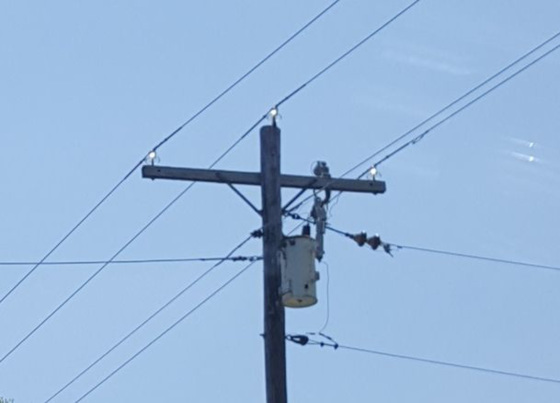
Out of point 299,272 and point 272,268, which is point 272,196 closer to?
point 272,268

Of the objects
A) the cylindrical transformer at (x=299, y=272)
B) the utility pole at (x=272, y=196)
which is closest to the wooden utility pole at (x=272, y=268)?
the utility pole at (x=272, y=196)

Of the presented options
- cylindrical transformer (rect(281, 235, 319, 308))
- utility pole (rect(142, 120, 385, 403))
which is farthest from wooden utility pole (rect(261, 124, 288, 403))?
cylindrical transformer (rect(281, 235, 319, 308))

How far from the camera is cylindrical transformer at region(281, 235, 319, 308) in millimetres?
12758

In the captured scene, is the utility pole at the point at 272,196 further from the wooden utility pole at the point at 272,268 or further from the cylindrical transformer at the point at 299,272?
the cylindrical transformer at the point at 299,272

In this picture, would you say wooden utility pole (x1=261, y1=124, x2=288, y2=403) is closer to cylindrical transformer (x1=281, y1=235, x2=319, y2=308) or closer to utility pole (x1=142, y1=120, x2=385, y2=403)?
utility pole (x1=142, y1=120, x2=385, y2=403)

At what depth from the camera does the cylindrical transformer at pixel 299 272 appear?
1276 centimetres

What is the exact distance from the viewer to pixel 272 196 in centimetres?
1344

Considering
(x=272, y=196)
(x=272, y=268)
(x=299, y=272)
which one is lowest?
(x=299, y=272)

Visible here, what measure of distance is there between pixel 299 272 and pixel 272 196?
0.94m

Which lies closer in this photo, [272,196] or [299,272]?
[299,272]

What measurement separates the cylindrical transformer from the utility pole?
124mm

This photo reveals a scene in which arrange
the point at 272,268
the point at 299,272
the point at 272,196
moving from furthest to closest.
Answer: the point at 272,196
the point at 272,268
the point at 299,272

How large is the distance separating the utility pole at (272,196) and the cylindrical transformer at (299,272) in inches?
4.9

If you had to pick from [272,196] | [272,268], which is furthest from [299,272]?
[272,196]
